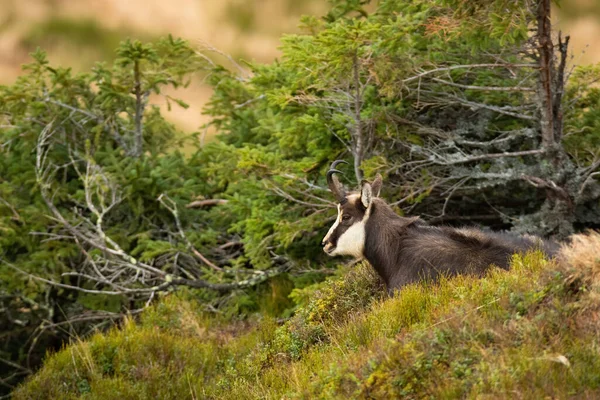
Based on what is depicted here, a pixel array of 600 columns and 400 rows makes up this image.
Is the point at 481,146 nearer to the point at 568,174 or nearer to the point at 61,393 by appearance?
the point at 568,174

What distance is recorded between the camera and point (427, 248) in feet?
30.0

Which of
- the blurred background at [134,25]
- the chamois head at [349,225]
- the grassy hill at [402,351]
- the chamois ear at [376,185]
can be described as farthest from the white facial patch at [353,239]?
the blurred background at [134,25]

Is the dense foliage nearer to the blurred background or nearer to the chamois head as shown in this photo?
the chamois head

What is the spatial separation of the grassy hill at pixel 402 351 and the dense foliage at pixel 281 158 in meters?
0.26

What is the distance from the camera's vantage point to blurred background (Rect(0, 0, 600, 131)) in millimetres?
33188

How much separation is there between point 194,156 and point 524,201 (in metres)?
7.20

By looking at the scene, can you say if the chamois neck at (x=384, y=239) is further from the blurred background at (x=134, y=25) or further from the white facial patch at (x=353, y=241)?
the blurred background at (x=134, y=25)

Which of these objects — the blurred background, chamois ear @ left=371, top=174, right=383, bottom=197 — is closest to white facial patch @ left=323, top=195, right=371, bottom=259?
chamois ear @ left=371, top=174, right=383, bottom=197

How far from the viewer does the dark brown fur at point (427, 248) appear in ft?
29.1

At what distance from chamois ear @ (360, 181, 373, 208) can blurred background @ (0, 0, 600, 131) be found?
2172cm

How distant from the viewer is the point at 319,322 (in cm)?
959

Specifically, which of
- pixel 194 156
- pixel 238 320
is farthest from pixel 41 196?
pixel 238 320

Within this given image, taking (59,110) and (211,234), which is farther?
(59,110)

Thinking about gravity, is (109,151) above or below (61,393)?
above
